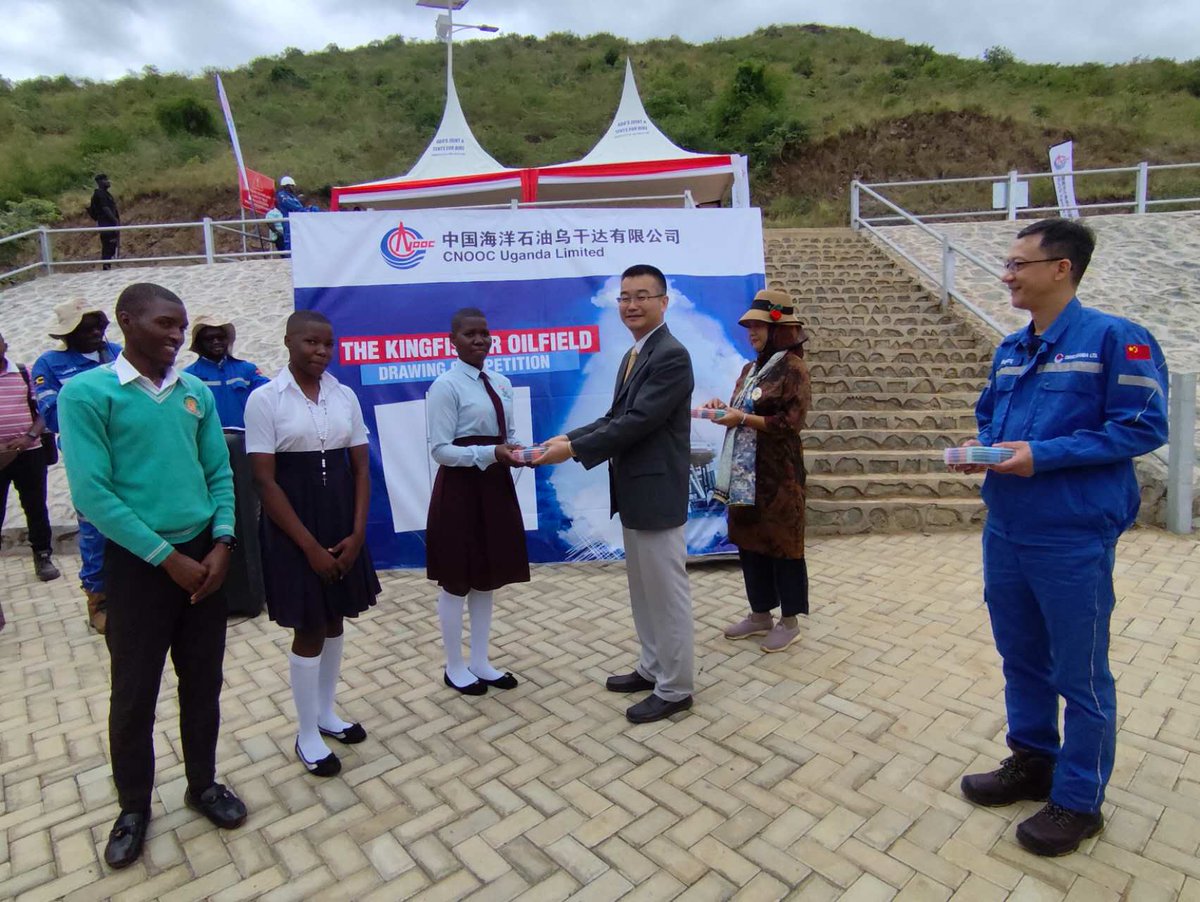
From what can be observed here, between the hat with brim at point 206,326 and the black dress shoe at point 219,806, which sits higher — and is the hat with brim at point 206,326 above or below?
above

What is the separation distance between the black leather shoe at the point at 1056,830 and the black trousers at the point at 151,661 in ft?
9.24

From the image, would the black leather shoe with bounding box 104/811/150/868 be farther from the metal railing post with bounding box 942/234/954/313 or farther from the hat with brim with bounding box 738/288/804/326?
the metal railing post with bounding box 942/234/954/313

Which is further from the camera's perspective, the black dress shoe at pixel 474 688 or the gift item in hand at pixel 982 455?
the black dress shoe at pixel 474 688

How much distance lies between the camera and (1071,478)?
2242 mm

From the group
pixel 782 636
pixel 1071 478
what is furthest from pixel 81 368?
pixel 1071 478

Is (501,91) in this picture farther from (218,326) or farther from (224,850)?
(224,850)

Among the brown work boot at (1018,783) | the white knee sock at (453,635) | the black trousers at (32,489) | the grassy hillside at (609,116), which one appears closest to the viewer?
the brown work boot at (1018,783)

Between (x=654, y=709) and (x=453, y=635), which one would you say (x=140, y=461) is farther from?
(x=654, y=709)

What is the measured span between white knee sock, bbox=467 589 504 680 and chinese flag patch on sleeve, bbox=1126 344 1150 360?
8.97ft

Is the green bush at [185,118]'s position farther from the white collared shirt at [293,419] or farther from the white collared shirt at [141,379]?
the white collared shirt at [141,379]

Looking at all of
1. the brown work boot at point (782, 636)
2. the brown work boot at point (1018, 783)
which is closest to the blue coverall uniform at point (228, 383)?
the brown work boot at point (782, 636)

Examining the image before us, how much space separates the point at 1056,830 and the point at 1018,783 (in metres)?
0.26

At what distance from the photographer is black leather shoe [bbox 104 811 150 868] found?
2398 millimetres

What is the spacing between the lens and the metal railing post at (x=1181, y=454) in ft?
18.2
